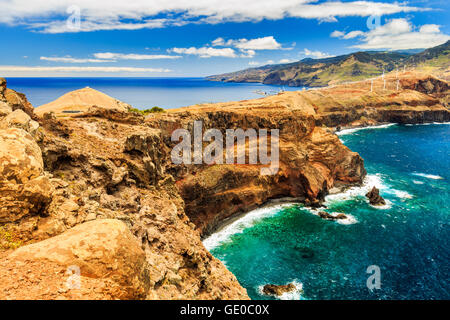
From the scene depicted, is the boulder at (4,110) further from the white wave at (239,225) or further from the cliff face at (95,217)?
the white wave at (239,225)

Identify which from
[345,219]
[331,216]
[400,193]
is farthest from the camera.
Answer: [400,193]

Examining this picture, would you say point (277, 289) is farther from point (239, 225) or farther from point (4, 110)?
point (4, 110)

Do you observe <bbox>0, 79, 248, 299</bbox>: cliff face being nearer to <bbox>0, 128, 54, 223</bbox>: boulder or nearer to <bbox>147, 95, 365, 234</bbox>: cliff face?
<bbox>0, 128, 54, 223</bbox>: boulder

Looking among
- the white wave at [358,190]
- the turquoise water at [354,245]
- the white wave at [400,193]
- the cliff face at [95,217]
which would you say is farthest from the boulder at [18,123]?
the white wave at [400,193]

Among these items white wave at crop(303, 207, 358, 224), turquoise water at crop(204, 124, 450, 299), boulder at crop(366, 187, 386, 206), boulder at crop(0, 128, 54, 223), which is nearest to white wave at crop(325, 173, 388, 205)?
turquoise water at crop(204, 124, 450, 299)

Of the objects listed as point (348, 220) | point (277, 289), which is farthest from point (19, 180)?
point (348, 220)
